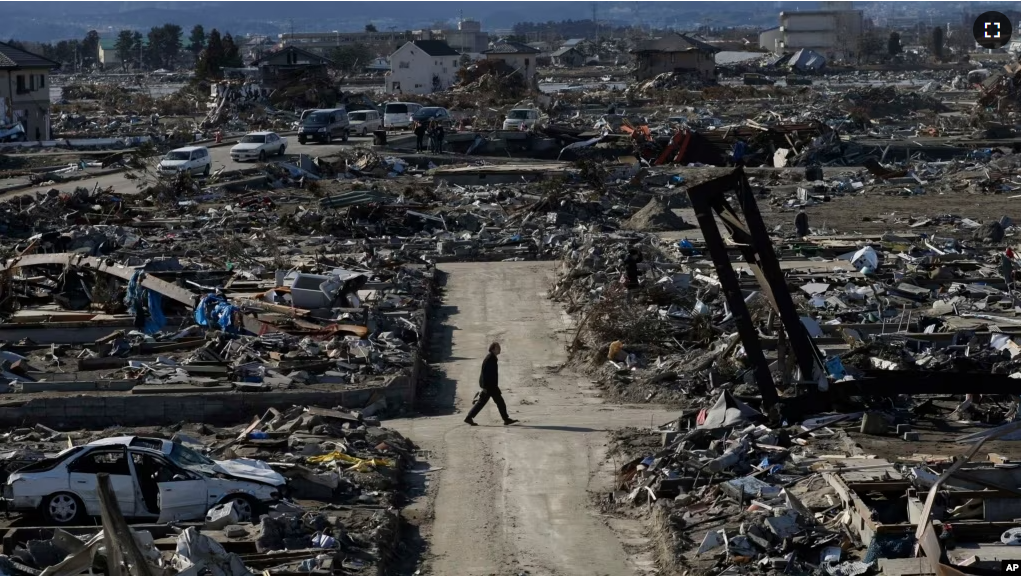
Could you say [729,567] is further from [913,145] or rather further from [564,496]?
[913,145]

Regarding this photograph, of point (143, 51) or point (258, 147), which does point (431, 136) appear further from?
point (143, 51)

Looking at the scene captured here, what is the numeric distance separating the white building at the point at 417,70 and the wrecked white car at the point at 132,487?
7617cm

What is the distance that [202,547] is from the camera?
9625mm

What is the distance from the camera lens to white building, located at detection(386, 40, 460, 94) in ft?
286

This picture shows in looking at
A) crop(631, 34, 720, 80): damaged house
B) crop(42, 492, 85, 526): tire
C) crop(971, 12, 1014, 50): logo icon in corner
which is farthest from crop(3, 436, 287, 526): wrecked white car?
crop(631, 34, 720, 80): damaged house

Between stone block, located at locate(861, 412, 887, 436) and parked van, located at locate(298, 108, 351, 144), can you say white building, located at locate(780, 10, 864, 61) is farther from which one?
stone block, located at locate(861, 412, 887, 436)

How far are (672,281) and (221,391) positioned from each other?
7.88m

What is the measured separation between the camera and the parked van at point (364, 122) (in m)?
52.6

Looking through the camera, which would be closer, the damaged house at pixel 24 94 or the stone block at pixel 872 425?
the stone block at pixel 872 425

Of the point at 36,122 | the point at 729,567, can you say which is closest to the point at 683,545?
the point at 729,567

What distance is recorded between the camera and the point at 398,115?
5325 centimetres

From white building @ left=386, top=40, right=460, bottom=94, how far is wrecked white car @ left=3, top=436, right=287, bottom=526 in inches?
2999

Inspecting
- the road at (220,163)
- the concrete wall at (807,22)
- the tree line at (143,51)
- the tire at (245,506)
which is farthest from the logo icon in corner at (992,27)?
the concrete wall at (807,22)

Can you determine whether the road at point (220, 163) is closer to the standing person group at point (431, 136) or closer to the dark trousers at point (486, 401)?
the standing person group at point (431, 136)
